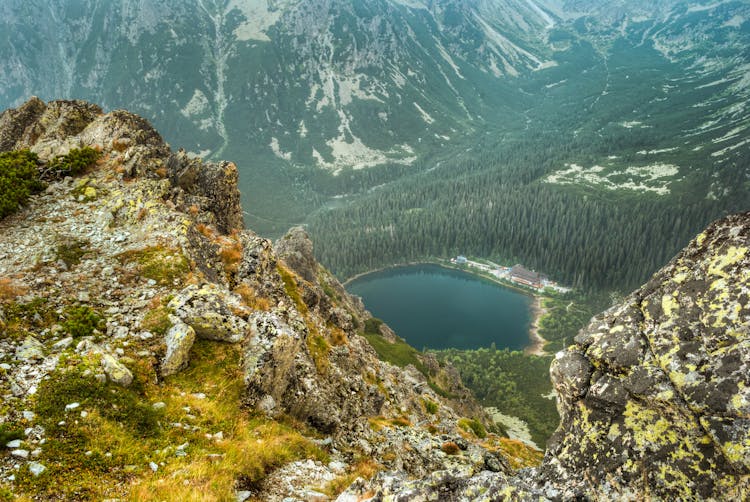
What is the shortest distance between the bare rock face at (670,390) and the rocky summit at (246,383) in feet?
0.12

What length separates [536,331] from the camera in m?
144

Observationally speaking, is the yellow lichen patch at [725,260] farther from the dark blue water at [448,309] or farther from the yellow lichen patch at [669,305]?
the dark blue water at [448,309]

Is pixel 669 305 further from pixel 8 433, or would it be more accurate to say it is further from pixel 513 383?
pixel 513 383

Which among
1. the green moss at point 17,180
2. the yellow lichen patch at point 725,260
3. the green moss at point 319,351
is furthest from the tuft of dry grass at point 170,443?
the green moss at point 17,180

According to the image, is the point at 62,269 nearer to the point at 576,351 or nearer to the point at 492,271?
the point at 576,351

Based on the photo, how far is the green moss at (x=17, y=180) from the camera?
22.7 metres

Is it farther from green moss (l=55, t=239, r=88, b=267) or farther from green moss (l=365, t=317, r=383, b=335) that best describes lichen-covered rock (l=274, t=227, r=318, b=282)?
green moss (l=55, t=239, r=88, b=267)

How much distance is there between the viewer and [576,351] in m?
12.5

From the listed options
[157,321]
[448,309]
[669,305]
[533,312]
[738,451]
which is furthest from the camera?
[448,309]

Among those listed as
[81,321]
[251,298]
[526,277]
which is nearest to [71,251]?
[81,321]

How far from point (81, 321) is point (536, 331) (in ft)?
486

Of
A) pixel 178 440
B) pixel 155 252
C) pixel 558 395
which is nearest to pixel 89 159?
pixel 155 252

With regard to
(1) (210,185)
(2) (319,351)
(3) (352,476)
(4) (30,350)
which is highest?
(1) (210,185)

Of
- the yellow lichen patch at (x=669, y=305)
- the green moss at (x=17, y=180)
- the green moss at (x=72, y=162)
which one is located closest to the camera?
the yellow lichen patch at (x=669, y=305)
